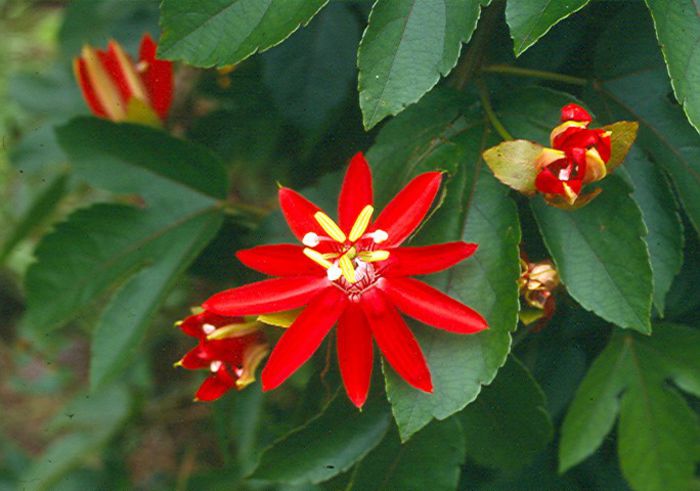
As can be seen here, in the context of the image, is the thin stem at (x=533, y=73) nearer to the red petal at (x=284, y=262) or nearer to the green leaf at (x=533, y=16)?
the green leaf at (x=533, y=16)

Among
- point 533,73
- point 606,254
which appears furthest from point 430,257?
point 533,73

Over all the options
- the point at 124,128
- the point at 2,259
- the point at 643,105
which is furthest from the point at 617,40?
the point at 2,259

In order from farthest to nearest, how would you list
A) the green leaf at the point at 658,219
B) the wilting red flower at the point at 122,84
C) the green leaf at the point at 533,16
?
the wilting red flower at the point at 122,84, the green leaf at the point at 658,219, the green leaf at the point at 533,16

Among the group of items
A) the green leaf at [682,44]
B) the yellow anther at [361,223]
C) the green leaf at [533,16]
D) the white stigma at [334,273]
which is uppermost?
the green leaf at [533,16]

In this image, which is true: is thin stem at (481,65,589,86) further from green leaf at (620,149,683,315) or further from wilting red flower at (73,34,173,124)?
wilting red flower at (73,34,173,124)

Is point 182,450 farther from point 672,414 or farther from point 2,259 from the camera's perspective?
point 672,414

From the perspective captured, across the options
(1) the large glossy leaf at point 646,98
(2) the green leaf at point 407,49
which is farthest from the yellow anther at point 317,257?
(1) the large glossy leaf at point 646,98
